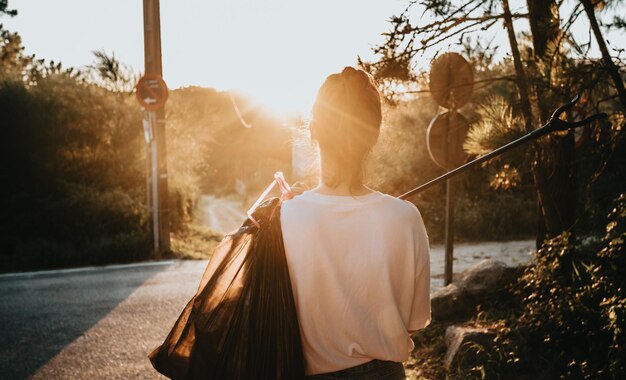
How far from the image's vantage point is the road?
4.04 m

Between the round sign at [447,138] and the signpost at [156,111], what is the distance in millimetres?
5627

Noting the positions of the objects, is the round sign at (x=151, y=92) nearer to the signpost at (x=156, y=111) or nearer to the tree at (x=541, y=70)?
the signpost at (x=156, y=111)

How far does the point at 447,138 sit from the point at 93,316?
448 centimetres

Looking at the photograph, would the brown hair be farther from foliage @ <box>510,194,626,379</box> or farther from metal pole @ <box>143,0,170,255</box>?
metal pole @ <box>143,0,170,255</box>

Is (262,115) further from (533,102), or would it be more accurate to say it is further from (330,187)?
(330,187)

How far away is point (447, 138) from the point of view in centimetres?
526

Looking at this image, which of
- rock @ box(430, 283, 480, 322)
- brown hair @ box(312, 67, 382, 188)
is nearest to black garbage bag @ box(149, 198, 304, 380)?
brown hair @ box(312, 67, 382, 188)

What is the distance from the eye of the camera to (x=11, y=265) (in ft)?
28.6

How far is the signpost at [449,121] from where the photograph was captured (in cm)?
447

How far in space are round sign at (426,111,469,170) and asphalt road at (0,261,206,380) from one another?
3504 mm

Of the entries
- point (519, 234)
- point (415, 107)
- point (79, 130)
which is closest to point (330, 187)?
point (519, 234)

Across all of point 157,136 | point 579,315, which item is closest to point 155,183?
point 157,136

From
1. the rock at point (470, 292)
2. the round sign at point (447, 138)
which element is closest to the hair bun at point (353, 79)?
the rock at point (470, 292)

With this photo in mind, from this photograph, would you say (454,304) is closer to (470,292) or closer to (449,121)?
(470,292)
